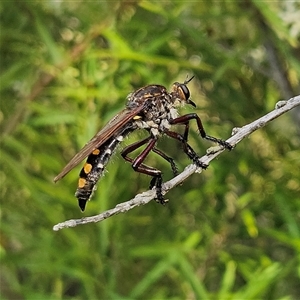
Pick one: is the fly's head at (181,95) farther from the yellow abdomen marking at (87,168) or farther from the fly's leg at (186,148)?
the yellow abdomen marking at (87,168)

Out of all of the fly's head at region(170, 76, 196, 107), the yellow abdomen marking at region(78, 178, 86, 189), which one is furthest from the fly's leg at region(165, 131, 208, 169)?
the yellow abdomen marking at region(78, 178, 86, 189)

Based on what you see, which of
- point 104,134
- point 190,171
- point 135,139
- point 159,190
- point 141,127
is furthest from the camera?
point 135,139

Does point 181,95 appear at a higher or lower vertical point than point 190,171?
higher

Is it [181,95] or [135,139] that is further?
[135,139]

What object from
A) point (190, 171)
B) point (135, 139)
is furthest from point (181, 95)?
point (190, 171)

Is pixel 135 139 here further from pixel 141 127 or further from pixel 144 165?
pixel 144 165

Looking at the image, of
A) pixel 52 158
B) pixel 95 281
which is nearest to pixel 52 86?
pixel 52 158

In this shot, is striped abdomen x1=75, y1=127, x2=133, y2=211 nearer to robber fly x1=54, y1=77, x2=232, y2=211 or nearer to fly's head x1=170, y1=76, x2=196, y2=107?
robber fly x1=54, y1=77, x2=232, y2=211

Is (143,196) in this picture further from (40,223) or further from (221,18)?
(40,223)
